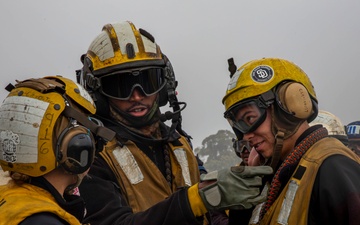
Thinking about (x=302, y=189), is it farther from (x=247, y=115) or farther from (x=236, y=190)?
(x=247, y=115)

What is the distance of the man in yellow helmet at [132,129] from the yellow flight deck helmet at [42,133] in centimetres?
98

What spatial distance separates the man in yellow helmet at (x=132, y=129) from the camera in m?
3.85

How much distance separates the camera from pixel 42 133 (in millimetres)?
2754

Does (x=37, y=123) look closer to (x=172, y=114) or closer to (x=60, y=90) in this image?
(x=60, y=90)

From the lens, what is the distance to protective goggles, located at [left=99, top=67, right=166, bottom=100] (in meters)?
4.38

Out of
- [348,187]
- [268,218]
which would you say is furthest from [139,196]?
[348,187]

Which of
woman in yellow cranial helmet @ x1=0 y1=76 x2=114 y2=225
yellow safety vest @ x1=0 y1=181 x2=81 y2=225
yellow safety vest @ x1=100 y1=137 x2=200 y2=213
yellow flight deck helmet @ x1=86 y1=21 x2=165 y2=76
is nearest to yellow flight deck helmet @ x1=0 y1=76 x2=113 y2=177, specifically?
woman in yellow cranial helmet @ x1=0 y1=76 x2=114 y2=225

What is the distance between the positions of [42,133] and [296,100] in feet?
5.87

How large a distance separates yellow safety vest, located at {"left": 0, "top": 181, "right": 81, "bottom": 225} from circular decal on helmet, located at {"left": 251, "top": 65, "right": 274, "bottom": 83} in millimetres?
1752

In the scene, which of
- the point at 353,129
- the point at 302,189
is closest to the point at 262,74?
the point at 302,189

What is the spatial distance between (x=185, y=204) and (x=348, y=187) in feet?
3.43

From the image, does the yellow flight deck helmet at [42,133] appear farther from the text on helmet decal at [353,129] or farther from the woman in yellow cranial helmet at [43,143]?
the text on helmet decal at [353,129]

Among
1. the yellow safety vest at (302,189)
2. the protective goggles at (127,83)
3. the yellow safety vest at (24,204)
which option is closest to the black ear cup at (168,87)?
the protective goggles at (127,83)

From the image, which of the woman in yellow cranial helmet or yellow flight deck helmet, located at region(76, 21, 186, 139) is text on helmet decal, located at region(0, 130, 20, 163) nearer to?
the woman in yellow cranial helmet
